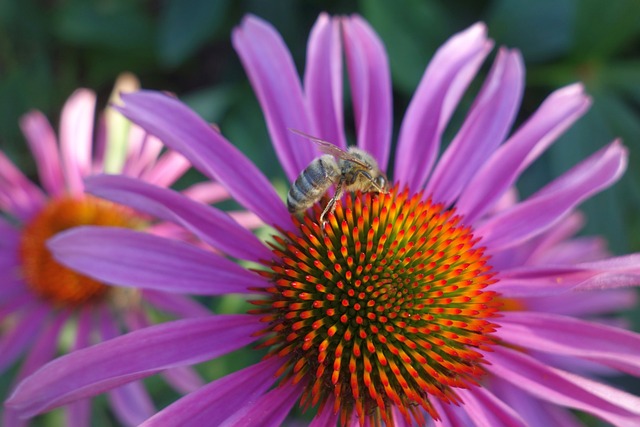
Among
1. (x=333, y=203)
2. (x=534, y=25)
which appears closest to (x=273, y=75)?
(x=333, y=203)

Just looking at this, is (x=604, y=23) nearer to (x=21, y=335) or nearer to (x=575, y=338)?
(x=575, y=338)

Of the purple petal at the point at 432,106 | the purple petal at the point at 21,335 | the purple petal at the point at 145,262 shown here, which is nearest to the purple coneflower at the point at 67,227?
the purple petal at the point at 21,335

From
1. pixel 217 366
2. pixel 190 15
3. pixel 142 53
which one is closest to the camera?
pixel 217 366

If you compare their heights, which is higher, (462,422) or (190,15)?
(190,15)

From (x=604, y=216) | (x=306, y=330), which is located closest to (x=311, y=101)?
(x=306, y=330)

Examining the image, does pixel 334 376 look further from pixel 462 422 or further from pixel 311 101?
pixel 311 101

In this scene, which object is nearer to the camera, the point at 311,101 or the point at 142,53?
the point at 311,101
